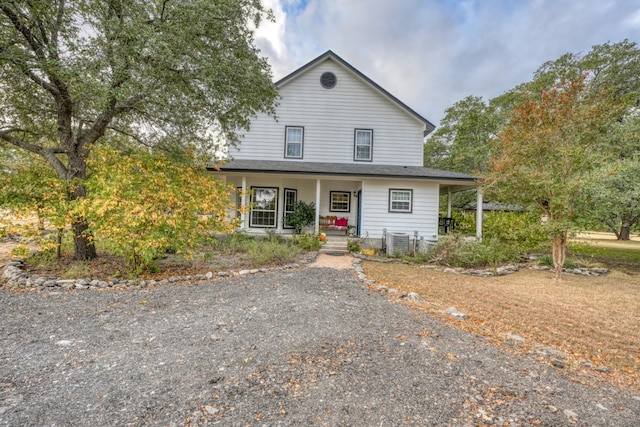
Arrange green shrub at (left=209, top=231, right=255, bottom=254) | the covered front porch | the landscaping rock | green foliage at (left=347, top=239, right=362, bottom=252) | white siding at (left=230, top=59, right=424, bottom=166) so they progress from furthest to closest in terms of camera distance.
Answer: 1. white siding at (left=230, top=59, right=424, bottom=166)
2. the covered front porch
3. green foliage at (left=347, top=239, right=362, bottom=252)
4. green shrub at (left=209, top=231, right=255, bottom=254)
5. the landscaping rock

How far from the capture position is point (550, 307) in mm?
5551

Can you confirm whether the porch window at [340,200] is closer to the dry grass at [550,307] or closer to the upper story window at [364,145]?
the upper story window at [364,145]

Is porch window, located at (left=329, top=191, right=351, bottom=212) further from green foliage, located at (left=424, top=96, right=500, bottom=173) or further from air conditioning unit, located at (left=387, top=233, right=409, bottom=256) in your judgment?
green foliage, located at (left=424, top=96, right=500, bottom=173)

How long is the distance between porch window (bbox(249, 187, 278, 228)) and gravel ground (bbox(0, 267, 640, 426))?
8284 millimetres

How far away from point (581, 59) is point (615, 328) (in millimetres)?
21151

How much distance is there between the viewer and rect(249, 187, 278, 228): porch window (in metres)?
12.7

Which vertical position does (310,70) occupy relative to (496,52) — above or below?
below

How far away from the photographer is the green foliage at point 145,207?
5.66m

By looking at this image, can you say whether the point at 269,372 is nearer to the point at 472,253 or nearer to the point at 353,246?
the point at 353,246

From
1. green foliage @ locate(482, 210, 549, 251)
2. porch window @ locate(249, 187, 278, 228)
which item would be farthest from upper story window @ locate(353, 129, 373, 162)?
green foliage @ locate(482, 210, 549, 251)

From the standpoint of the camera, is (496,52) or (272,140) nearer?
(272,140)

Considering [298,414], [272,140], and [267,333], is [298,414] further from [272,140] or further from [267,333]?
[272,140]

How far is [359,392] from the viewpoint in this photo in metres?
2.49

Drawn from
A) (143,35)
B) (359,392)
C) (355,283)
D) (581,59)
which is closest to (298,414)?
(359,392)
